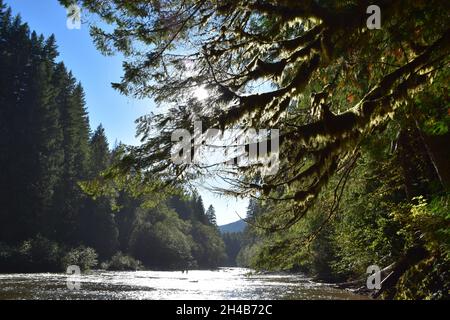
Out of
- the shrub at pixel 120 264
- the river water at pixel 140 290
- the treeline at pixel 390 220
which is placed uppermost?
the treeline at pixel 390 220

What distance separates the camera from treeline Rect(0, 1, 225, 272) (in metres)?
44.7

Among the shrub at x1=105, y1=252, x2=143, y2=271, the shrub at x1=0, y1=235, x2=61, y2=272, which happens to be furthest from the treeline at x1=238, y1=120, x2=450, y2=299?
the shrub at x1=105, y1=252, x2=143, y2=271

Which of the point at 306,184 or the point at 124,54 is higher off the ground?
the point at 124,54

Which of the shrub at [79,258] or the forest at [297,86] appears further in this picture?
the shrub at [79,258]

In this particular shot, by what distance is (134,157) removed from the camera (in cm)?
557

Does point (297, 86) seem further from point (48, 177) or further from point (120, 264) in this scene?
point (120, 264)

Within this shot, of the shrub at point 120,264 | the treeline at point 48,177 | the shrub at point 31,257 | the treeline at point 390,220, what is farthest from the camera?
the shrub at point 120,264

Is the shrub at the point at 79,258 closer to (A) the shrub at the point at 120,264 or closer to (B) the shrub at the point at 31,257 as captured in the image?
(B) the shrub at the point at 31,257

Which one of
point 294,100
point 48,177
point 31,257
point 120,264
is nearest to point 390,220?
point 294,100

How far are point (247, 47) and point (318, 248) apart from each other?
2946 cm

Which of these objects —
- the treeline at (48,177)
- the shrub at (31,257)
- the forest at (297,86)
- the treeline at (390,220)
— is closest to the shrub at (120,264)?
the treeline at (48,177)

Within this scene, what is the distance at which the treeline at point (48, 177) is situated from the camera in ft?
147
